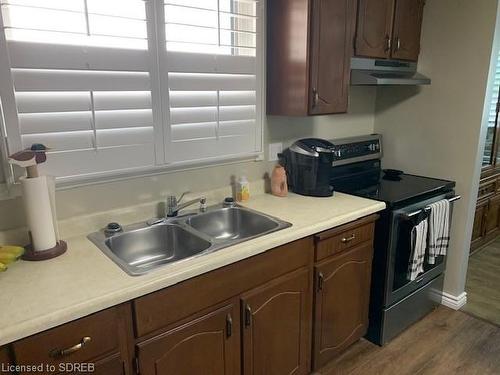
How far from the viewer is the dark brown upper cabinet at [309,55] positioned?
190 cm

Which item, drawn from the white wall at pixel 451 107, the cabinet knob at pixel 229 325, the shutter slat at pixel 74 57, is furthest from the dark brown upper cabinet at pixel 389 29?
the cabinet knob at pixel 229 325

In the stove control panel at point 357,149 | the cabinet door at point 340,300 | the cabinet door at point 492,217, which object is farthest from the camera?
the cabinet door at point 492,217

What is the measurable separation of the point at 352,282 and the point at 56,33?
1786 mm

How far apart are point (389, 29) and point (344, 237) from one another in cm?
134

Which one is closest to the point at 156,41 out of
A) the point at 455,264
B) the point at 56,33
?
the point at 56,33

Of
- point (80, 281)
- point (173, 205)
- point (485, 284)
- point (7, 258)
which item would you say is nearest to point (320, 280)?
point (173, 205)

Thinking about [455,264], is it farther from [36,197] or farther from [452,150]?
[36,197]

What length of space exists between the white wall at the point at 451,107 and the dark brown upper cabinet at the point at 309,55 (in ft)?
2.53

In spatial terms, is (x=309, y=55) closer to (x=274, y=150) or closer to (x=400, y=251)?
(x=274, y=150)

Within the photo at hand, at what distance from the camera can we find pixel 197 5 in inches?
70.1

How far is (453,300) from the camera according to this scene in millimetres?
2625

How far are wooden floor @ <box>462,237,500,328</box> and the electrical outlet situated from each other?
67.8 inches

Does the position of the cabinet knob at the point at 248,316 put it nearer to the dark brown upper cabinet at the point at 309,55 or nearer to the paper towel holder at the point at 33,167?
the paper towel holder at the point at 33,167

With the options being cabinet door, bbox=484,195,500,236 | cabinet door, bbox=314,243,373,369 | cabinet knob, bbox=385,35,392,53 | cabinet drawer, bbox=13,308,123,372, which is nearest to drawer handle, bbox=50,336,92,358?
cabinet drawer, bbox=13,308,123,372
